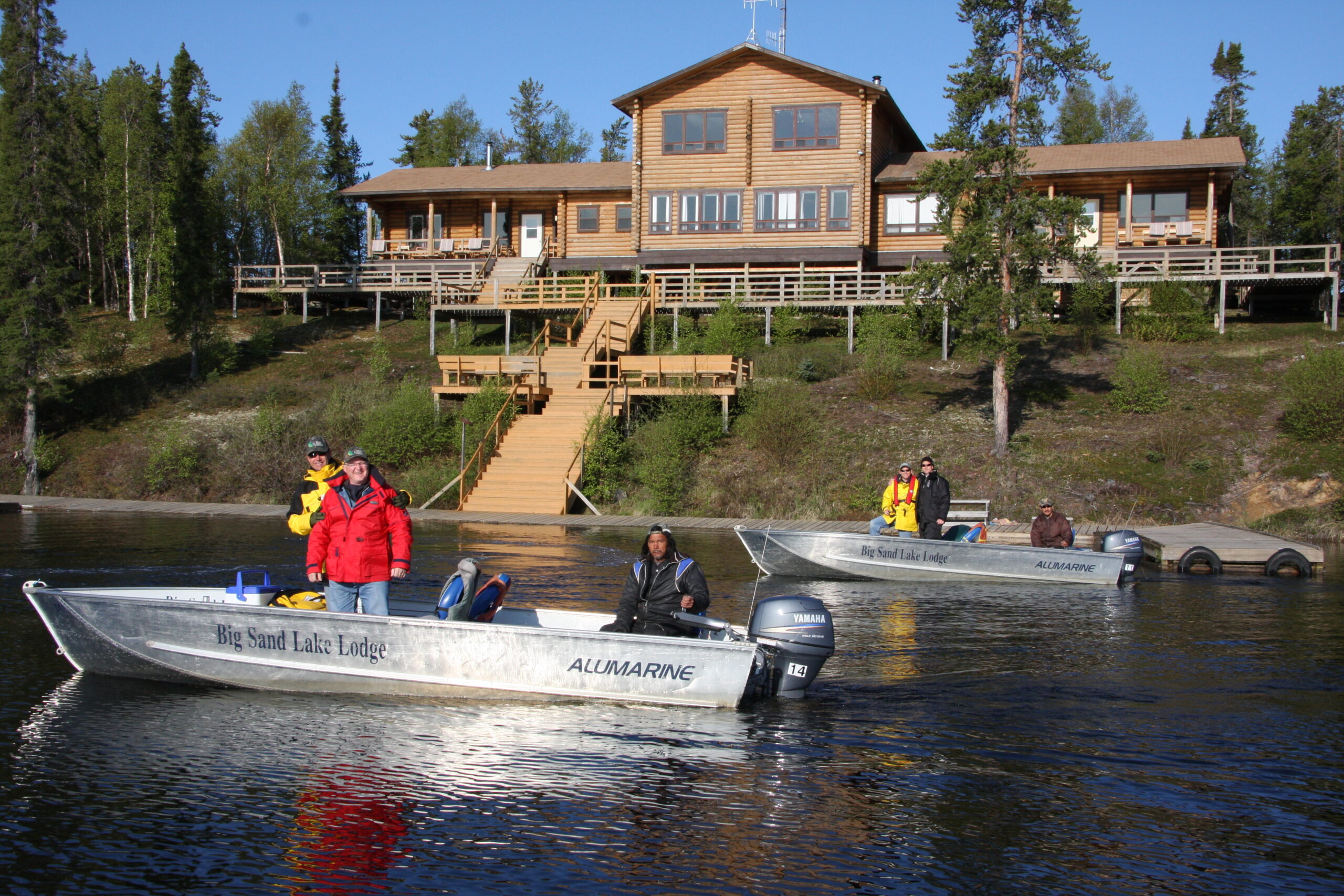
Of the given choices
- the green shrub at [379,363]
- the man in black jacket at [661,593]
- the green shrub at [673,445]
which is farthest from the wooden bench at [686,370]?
the man in black jacket at [661,593]

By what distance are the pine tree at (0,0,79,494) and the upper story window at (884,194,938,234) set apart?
2708cm

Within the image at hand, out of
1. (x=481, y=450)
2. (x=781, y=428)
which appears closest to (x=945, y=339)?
(x=781, y=428)

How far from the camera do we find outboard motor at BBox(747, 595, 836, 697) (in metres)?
9.52

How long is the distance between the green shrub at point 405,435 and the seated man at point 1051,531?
1730 cm

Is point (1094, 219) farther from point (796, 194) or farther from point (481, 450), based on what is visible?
point (481, 450)

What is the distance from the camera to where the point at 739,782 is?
7.64 metres

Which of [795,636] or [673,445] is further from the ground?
[673,445]

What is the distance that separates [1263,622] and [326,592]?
442 inches

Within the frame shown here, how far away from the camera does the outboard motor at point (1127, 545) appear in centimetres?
1712

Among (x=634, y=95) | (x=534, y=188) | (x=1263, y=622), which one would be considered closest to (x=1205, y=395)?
(x=1263, y=622)

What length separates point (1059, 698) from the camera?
983cm

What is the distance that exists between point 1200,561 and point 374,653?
594 inches

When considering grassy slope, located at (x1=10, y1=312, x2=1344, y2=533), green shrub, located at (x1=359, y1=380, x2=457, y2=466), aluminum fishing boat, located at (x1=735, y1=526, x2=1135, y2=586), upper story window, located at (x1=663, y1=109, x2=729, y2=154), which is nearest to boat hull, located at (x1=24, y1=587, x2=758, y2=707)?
aluminum fishing boat, located at (x1=735, y1=526, x2=1135, y2=586)

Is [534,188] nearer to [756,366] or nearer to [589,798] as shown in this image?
[756,366]
